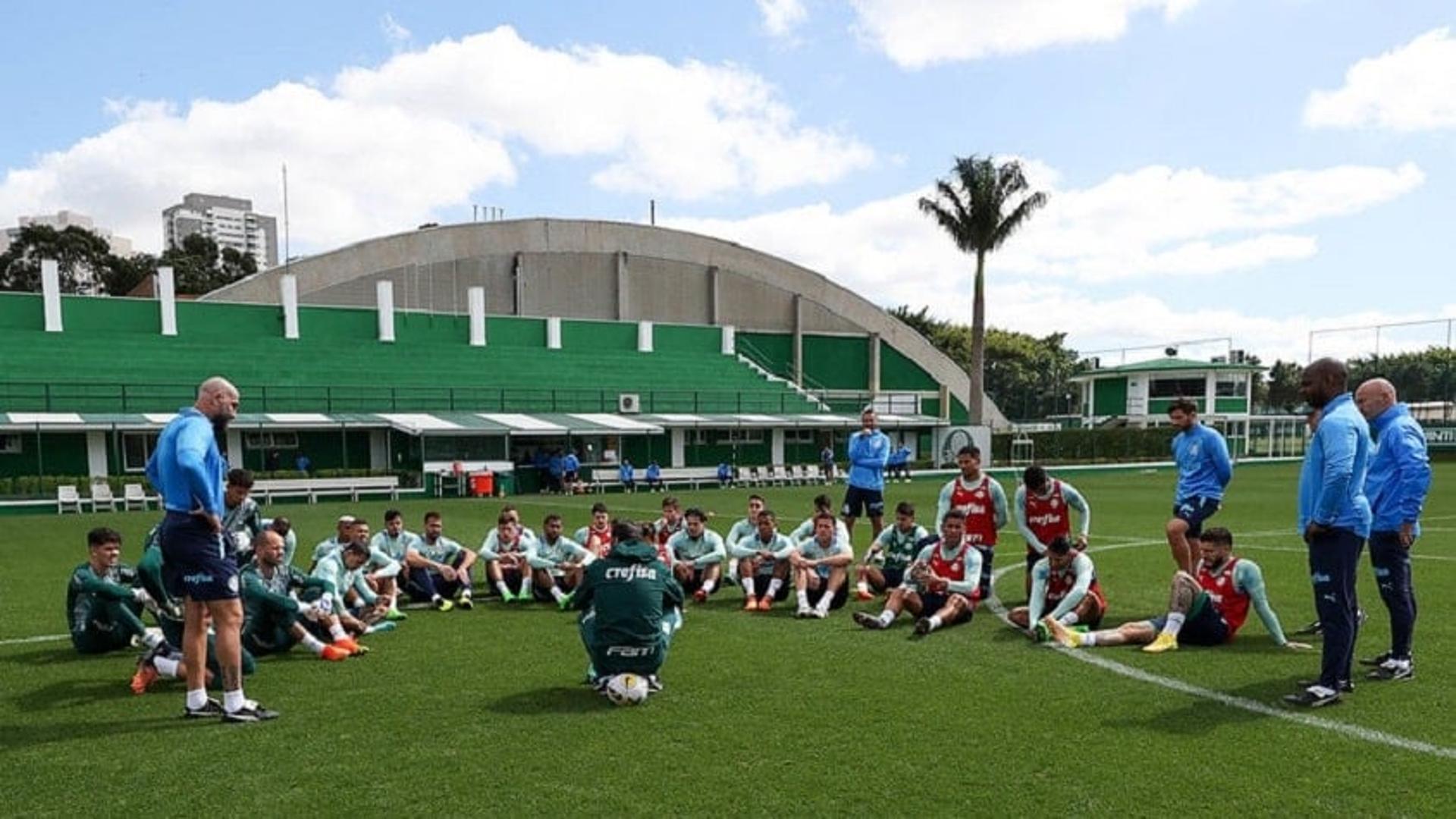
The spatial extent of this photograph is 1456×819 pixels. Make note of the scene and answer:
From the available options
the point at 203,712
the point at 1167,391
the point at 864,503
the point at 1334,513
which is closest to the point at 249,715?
the point at 203,712

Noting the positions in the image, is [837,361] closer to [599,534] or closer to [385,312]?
[385,312]

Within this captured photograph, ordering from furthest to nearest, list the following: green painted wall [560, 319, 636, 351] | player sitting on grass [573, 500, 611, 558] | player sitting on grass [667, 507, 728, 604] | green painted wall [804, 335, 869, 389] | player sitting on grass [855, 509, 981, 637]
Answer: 1. green painted wall [804, 335, 869, 389]
2. green painted wall [560, 319, 636, 351]
3. player sitting on grass [573, 500, 611, 558]
4. player sitting on grass [667, 507, 728, 604]
5. player sitting on grass [855, 509, 981, 637]

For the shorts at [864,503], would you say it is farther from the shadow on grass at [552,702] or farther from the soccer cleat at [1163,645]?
the shadow on grass at [552,702]

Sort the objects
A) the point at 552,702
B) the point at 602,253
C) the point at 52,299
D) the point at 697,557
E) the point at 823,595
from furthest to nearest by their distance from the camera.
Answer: the point at 602,253 → the point at 52,299 → the point at 697,557 → the point at 823,595 → the point at 552,702

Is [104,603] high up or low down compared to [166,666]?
up

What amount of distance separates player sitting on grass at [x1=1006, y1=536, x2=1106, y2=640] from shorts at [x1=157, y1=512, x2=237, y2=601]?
19.7 feet

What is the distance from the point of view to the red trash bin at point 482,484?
2823 centimetres

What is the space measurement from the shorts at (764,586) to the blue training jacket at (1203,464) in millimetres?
3994

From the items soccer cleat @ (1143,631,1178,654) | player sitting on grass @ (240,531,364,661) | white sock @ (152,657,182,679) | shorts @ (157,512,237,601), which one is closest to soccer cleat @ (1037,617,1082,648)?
soccer cleat @ (1143,631,1178,654)

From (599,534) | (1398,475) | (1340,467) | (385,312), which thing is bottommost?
(599,534)

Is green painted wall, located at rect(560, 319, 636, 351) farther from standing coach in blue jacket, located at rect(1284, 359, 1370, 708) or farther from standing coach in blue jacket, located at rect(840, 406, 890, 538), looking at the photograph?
standing coach in blue jacket, located at rect(1284, 359, 1370, 708)

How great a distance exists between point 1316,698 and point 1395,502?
→ 4.86 feet

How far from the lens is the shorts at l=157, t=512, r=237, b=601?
5398 mm

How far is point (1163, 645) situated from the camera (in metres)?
7.21
